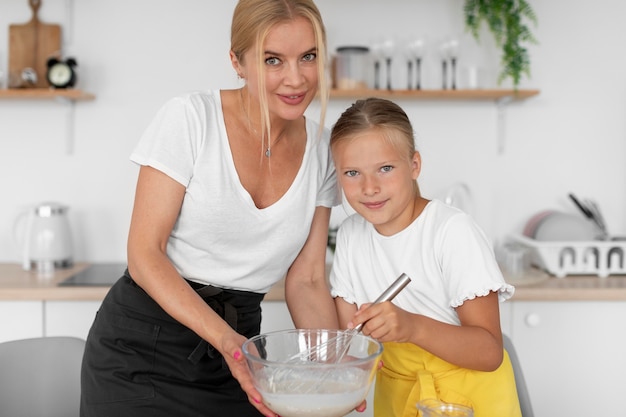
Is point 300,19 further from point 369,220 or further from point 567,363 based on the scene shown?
point 567,363

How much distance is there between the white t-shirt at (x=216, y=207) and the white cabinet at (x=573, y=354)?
1.11 metres

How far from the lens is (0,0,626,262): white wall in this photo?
2680 millimetres

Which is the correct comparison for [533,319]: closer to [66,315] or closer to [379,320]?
[379,320]

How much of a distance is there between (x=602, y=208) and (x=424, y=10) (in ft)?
3.27

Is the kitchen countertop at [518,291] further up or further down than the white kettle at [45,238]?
further down

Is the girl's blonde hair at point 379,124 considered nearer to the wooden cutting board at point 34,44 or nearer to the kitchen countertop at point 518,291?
the kitchen countertop at point 518,291

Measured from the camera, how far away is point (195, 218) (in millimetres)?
1347

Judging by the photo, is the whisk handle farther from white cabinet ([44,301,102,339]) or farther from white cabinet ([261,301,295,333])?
white cabinet ([44,301,102,339])

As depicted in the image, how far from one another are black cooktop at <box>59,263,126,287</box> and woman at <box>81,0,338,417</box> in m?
0.85

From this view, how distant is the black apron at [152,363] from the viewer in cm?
134

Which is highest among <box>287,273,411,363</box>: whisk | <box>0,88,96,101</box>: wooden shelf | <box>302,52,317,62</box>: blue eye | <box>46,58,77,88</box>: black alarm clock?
<box>46,58,77,88</box>: black alarm clock

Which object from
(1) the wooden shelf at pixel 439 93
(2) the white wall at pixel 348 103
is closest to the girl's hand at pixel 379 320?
(1) the wooden shelf at pixel 439 93

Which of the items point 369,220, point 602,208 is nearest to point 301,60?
point 369,220

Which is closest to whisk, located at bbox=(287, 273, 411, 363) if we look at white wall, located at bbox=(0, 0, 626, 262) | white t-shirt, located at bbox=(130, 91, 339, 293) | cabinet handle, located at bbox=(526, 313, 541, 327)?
white t-shirt, located at bbox=(130, 91, 339, 293)
